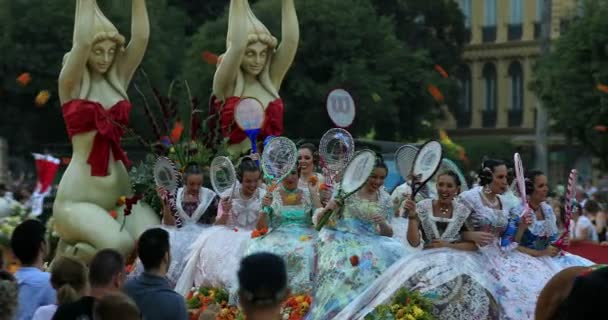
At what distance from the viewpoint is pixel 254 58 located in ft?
45.9

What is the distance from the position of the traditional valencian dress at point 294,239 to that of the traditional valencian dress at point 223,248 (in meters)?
0.52

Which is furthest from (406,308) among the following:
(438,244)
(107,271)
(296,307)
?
(107,271)

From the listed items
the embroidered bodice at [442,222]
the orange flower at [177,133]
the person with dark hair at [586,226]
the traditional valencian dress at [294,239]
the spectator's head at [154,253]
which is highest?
the spectator's head at [154,253]

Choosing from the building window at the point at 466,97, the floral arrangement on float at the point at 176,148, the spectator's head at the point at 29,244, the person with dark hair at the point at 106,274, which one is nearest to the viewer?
the person with dark hair at the point at 106,274

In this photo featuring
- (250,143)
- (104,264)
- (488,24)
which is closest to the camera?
(104,264)

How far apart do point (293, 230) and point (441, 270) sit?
1981 mm

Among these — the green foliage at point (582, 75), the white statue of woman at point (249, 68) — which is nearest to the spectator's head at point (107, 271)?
the white statue of woman at point (249, 68)

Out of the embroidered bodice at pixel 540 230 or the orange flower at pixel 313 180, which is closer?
the embroidered bodice at pixel 540 230

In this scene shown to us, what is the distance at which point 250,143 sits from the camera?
1395 cm

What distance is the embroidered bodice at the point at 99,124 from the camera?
13031 mm

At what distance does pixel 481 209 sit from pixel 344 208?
3.42ft

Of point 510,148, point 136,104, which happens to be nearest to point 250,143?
point 136,104

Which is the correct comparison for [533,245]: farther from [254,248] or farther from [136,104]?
[136,104]

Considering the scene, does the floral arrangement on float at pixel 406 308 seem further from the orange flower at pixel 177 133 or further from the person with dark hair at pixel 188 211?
the orange flower at pixel 177 133
